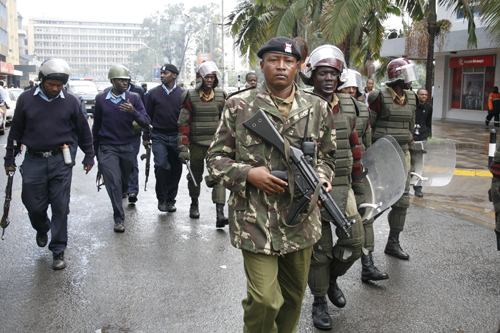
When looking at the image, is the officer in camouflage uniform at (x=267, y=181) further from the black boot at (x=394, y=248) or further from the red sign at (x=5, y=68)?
the red sign at (x=5, y=68)

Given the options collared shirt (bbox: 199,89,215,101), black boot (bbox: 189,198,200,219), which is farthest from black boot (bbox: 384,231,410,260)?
collared shirt (bbox: 199,89,215,101)

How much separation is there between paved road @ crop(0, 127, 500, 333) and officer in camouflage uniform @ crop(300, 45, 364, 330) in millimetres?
276

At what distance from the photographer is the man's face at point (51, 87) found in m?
4.50

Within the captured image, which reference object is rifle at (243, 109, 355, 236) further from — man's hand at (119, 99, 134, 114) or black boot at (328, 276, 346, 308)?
man's hand at (119, 99, 134, 114)

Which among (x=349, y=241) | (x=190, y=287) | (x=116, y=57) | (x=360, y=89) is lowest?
(x=190, y=287)

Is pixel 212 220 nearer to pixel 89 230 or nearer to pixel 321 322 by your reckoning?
pixel 89 230

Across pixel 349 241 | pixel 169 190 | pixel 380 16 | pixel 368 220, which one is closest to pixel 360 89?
pixel 368 220

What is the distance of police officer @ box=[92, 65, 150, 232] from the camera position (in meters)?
5.93

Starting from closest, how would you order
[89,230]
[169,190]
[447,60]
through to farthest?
[89,230] → [169,190] → [447,60]

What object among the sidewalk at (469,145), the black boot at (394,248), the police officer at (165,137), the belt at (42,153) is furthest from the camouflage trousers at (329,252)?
the sidewalk at (469,145)

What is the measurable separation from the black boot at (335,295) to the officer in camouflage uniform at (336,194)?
0.01 metres

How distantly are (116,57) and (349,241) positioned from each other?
16327 cm

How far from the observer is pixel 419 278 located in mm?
4434

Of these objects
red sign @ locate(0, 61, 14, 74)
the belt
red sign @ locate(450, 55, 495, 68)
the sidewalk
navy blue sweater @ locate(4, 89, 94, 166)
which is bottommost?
the sidewalk
